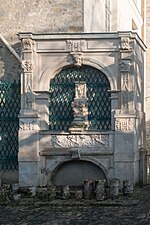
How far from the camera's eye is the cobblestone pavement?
954cm

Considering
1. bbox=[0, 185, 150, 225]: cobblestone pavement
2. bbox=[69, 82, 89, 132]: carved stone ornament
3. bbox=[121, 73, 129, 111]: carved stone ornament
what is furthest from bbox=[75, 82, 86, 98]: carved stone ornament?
bbox=[0, 185, 150, 225]: cobblestone pavement

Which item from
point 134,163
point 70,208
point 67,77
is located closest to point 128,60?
point 67,77

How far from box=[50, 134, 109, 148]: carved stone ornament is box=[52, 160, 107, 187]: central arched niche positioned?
1.53 feet

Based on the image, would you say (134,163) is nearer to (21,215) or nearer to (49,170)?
(49,170)

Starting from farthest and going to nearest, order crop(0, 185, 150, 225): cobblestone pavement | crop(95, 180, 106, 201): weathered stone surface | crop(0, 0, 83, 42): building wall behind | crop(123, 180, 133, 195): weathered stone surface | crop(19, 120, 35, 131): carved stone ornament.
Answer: crop(0, 0, 83, 42): building wall behind → crop(19, 120, 35, 131): carved stone ornament → crop(123, 180, 133, 195): weathered stone surface → crop(95, 180, 106, 201): weathered stone surface → crop(0, 185, 150, 225): cobblestone pavement

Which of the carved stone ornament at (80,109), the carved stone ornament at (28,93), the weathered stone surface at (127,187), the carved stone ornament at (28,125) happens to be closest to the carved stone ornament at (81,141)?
the carved stone ornament at (80,109)

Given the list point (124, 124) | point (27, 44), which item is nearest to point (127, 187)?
point (124, 124)

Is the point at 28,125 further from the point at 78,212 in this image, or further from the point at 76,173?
the point at 78,212

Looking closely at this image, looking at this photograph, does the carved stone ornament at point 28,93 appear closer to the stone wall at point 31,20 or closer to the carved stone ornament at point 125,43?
the stone wall at point 31,20

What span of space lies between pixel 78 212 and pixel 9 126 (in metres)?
5.11

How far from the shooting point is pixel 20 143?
1418 centimetres

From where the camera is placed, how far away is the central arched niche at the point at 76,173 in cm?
1410

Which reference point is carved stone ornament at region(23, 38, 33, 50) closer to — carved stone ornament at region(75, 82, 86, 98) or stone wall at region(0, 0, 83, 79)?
stone wall at region(0, 0, 83, 79)

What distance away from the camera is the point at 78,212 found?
10.5 m
